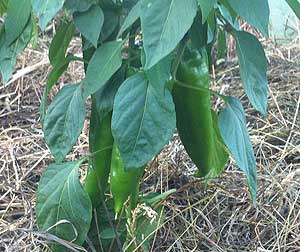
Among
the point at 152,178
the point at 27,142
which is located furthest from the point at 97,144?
the point at 27,142

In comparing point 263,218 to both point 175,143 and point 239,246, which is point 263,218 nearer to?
point 239,246

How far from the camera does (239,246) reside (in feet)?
4.14

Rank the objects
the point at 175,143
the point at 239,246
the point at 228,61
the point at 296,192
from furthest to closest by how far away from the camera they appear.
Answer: the point at 228,61
the point at 175,143
the point at 296,192
the point at 239,246

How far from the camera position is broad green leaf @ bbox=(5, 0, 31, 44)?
0.92 metres

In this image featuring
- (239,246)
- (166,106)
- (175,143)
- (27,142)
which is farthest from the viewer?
(27,142)

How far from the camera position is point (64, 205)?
102 cm

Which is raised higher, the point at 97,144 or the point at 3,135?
the point at 97,144

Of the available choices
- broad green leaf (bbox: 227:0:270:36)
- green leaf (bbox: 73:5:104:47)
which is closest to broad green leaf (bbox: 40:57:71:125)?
green leaf (bbox: 73:5:104:47)

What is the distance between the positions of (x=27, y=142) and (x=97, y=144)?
0.58 metres

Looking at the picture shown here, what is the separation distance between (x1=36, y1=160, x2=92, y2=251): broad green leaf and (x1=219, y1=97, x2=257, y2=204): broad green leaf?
229 millimetres

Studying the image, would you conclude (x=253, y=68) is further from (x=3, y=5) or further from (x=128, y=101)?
(x=3, y=5)

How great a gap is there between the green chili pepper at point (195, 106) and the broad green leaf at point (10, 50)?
0.74 feet

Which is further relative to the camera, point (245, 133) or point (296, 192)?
point (296, 192)

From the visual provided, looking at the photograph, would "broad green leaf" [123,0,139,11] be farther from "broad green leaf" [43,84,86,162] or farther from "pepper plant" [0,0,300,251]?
"broad green leaf" [43,84,86,162]
